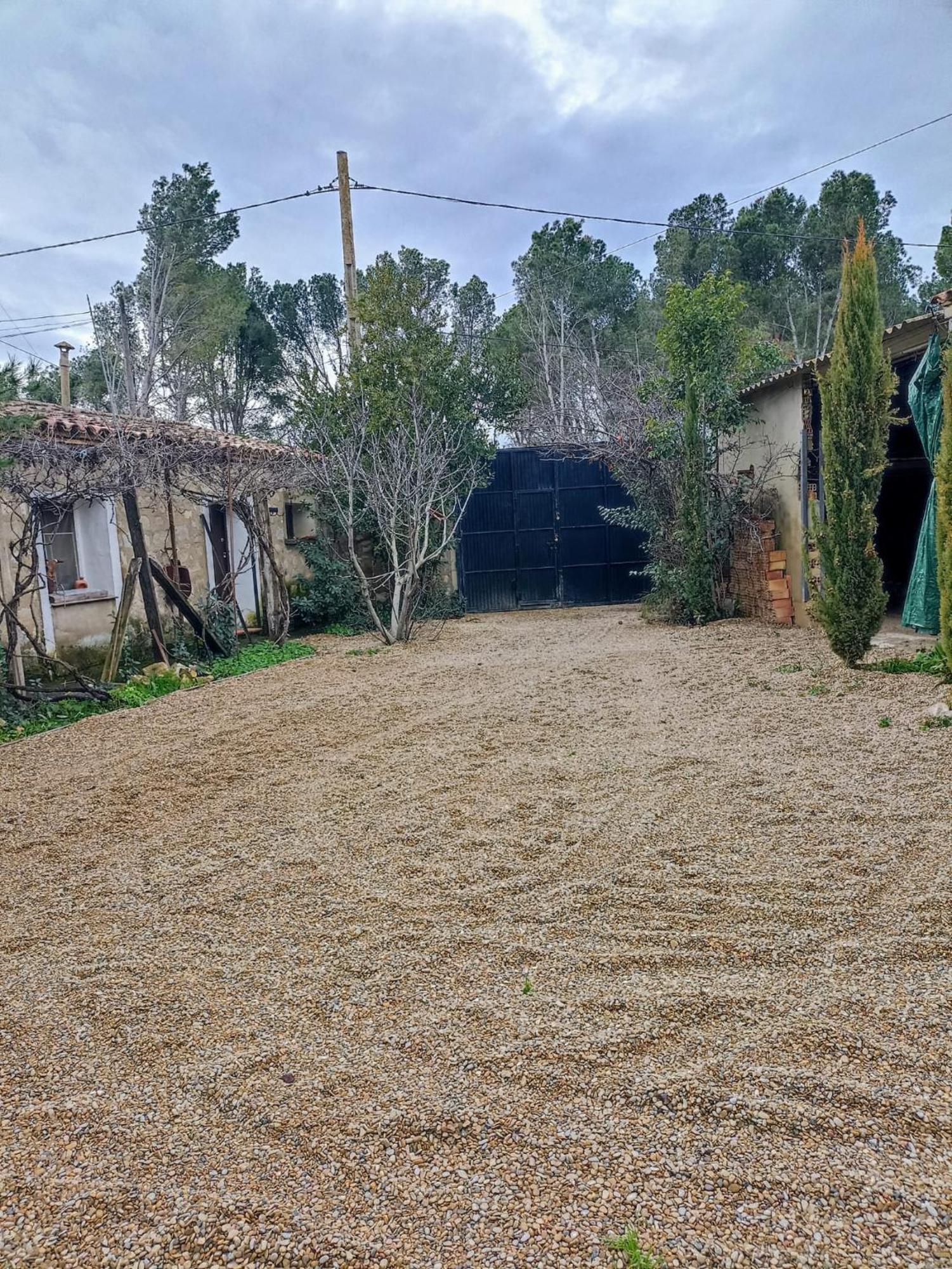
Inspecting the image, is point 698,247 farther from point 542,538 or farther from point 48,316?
point 48,316

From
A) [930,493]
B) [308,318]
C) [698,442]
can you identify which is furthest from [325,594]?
[308,318]

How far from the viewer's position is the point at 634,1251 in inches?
49.4

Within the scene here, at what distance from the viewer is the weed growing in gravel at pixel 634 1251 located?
4.05 ft

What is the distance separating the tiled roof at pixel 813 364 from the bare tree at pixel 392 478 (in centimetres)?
344

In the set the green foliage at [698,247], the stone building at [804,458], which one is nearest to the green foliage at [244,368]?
the green foliage at [698,247]

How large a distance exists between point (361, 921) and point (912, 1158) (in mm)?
1547

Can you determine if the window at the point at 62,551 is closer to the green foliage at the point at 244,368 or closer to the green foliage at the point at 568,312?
the green foliage at the point at 244,368

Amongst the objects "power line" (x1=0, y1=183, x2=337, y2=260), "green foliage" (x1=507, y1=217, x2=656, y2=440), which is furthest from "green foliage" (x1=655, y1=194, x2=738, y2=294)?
"power line" (x1=0, y1=183, x2=337, y2=260)

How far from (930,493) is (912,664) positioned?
5.05 feet

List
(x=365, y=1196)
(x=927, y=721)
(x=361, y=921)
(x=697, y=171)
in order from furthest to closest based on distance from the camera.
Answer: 1. (x=697, y=171)
2. (x=927, y=721)
3. (x=361, y=921)
4. (x=365, y=1196)

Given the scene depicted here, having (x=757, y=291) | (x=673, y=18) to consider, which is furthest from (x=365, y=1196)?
(x=757, y=291)

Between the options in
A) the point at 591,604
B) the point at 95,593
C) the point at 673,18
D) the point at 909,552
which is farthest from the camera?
the point at 591,604

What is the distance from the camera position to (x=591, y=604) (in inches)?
476

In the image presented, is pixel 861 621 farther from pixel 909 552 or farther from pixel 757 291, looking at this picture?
pixel 757 291
